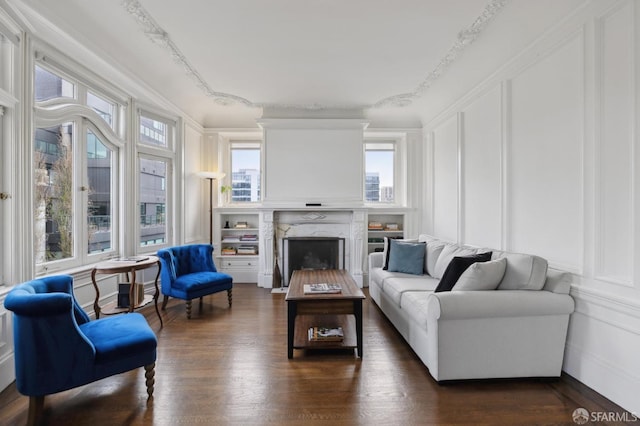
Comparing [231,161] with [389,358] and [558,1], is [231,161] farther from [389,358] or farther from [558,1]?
[558,1]

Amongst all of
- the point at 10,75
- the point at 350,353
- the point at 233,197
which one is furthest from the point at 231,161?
the point at 350,353

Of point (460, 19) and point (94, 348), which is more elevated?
point (460, 19)

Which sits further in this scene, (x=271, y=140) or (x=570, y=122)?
(x=271, y=140)

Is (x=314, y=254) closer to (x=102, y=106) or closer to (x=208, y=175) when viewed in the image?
(x=208, y=175)

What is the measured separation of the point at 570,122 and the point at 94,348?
12.4 ft

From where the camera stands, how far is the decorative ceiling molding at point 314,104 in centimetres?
260

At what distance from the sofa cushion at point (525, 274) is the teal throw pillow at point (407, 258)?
1.40 m

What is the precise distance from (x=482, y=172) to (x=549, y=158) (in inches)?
40.0

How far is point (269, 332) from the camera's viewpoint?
322 cm

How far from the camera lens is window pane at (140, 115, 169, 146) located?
4.14 m

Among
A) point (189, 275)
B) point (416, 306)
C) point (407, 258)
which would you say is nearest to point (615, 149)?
point (416, 306)

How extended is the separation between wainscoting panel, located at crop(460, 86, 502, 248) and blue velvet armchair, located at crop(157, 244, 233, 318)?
3.27 meters

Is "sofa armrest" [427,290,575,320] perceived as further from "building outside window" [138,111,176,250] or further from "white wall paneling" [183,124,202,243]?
"white wall paneling" [183,124,202,243]

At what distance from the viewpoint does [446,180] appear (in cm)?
467
